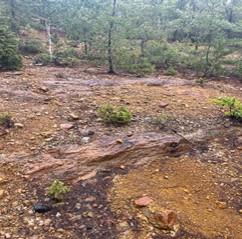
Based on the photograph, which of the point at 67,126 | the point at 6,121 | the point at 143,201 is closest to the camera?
the point at 143,201

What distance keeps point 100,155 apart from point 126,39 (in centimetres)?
992

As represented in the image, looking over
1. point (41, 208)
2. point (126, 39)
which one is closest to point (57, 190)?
point (41, 208)

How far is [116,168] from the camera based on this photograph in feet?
22.6

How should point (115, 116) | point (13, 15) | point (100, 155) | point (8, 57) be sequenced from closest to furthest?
point (100, 155)
point (115, 116)
point (8, 57)
point (13, 15)

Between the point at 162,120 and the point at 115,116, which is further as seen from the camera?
the point at 162,120

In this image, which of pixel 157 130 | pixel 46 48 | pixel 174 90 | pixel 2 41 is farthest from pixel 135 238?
pixel 46 48

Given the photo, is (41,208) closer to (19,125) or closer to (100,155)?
(100,155)

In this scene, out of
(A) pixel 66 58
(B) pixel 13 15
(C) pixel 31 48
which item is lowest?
(C) pixel 31 48

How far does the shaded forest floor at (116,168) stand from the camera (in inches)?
216

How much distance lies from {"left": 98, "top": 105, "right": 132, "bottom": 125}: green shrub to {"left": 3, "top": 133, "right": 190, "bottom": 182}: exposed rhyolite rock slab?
26.5 inches

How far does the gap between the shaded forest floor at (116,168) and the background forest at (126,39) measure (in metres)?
→ 3.48

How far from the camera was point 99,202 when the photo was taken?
5.93 metres

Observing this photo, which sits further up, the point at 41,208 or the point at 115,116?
the point at 115,116

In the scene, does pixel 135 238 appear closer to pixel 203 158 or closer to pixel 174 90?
pixel 203 158
